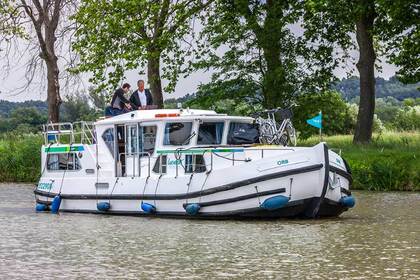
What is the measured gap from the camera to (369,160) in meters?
32.9

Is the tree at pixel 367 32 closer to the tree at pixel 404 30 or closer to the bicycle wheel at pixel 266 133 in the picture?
the tree at pixel 404 30

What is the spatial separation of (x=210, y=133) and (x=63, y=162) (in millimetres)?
4489

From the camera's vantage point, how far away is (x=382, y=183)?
32031 mm

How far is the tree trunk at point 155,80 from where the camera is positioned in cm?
4350

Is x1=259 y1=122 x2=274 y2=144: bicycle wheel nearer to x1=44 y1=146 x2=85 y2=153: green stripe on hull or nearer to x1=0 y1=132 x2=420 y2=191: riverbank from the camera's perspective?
x1=0 y1=132 x2=420 y2=191: riverbank

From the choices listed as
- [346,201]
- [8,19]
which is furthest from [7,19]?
[346,201]

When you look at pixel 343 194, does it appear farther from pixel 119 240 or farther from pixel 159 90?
pixel 159 90

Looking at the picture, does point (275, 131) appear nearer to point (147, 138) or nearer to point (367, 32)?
point (147, 138)

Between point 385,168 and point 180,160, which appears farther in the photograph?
point 385,168

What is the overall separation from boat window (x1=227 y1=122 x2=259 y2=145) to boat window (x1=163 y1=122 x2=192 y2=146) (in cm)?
106

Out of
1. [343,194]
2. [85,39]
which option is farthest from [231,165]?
[85,39]

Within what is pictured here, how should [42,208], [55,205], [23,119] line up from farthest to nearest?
[23,119], [42,208], [55,205]

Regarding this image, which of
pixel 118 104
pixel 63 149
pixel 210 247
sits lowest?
pixel 210 247

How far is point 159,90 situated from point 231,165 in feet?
72.3
